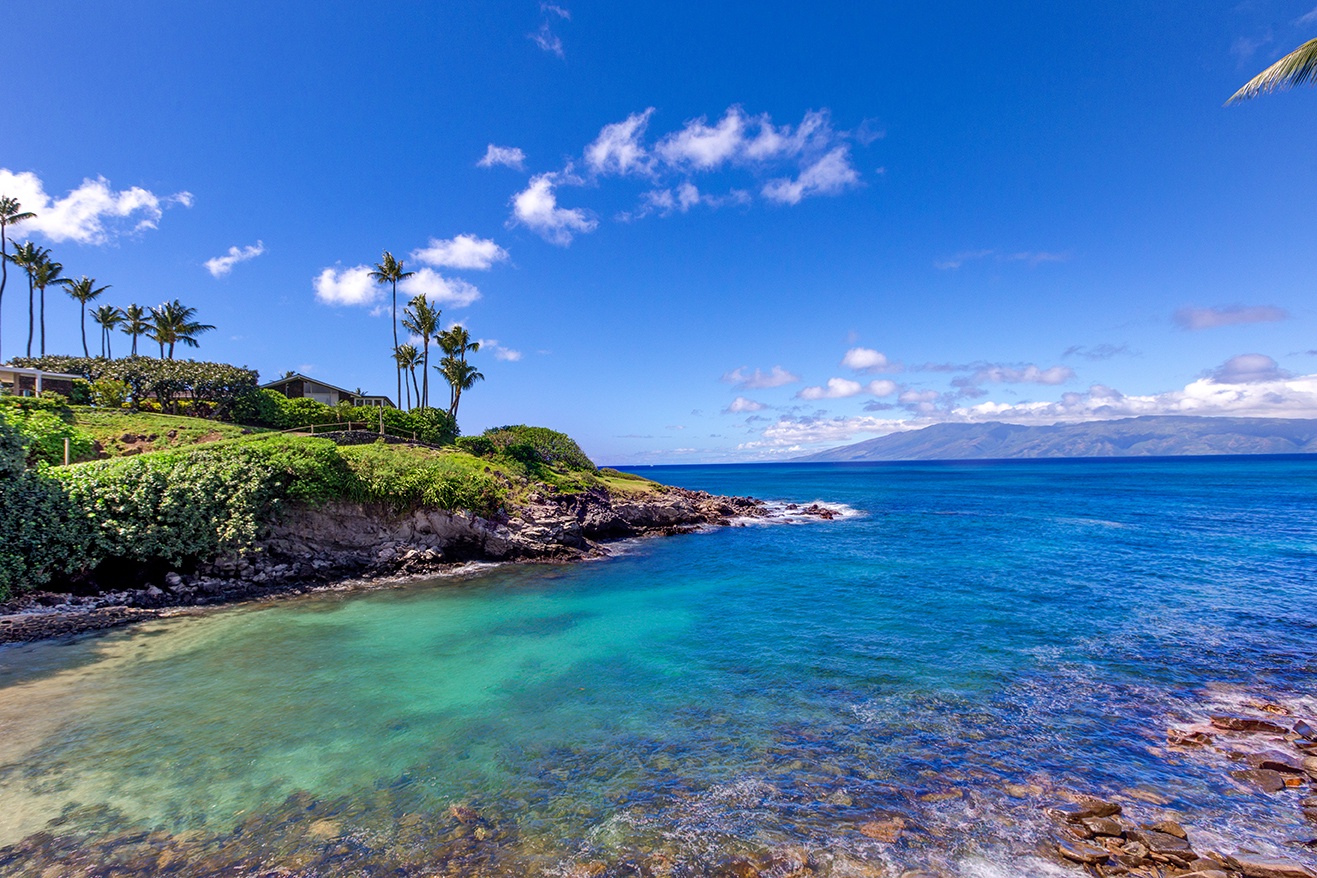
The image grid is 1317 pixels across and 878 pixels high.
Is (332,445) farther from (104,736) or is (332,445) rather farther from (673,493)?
(673,493)

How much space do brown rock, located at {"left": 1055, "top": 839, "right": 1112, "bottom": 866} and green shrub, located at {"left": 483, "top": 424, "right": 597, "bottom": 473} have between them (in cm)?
4319

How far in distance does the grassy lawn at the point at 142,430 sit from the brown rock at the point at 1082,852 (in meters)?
45.8

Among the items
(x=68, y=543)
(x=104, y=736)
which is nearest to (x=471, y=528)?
(x=68, y=543)

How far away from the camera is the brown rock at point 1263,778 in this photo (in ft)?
33.2

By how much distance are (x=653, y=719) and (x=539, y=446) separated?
41047 mm

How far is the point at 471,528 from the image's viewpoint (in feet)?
110

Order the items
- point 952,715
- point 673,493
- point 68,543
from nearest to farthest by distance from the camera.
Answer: point 952,715 < point 68,543 < point 673,493

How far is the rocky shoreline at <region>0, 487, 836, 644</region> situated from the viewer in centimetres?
2097

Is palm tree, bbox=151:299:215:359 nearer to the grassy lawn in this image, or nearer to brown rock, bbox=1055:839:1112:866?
the grassy lawn

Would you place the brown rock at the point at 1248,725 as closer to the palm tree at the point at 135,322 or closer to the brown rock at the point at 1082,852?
the brown rock at the point at 1082,852

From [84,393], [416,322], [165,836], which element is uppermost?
[416,322]

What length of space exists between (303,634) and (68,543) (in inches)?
445

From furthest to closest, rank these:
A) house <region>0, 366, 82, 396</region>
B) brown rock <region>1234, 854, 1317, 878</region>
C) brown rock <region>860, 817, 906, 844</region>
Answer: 1. house <region>0, 366, 82, 396</region>
2. brown rock <region>860, 817, 906, 844</region>
3. brown rock <region>1234, 854, 1317, 878</region>

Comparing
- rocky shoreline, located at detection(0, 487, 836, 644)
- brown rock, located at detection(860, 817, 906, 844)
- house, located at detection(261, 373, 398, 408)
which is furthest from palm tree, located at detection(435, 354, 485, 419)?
brown rock, located at detection(860, 817, 906, 844)
